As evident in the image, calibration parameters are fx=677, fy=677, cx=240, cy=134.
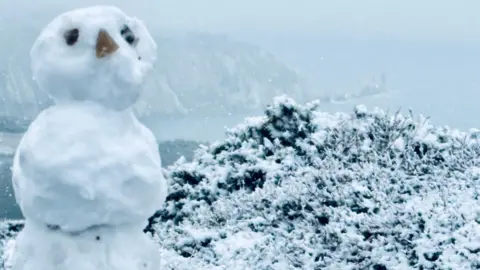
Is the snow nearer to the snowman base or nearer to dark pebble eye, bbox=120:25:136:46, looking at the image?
the snowman base

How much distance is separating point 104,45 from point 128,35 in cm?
33

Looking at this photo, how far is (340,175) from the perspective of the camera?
10.2 metres

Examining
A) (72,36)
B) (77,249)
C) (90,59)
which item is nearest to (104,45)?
(90,59)

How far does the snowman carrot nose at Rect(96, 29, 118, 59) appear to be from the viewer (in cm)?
441

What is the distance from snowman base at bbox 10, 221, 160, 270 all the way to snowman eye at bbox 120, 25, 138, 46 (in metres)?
1.29

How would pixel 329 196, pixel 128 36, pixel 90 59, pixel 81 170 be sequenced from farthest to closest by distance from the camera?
pixel 329 196
pixel 128 36
pixel 90 59
pixel 81 170

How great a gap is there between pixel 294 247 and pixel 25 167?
17.3 feet

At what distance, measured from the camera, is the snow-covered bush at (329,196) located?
8.26 meters

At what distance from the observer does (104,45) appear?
4.41m

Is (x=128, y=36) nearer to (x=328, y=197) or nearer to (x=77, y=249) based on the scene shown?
(x=77, y=249)

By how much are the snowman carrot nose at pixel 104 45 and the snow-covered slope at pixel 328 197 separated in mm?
4790

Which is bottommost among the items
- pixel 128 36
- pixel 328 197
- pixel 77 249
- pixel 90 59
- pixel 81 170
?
pixel 328 197

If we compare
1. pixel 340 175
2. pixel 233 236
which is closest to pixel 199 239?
pixel 233 236

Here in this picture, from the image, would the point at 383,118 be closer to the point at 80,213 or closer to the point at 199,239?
the point at 199,239
